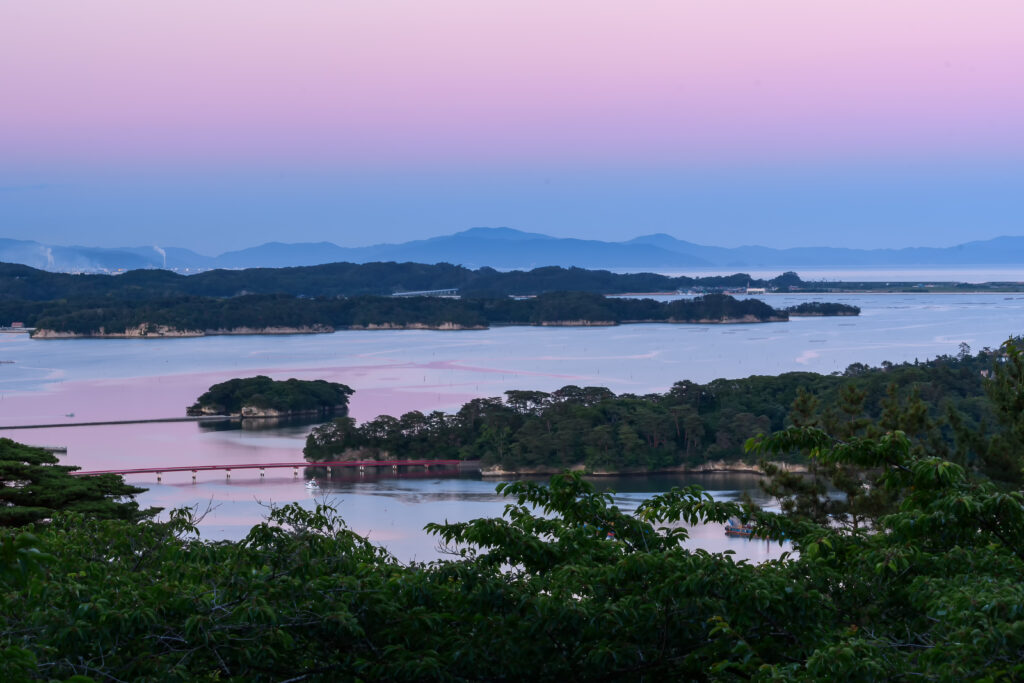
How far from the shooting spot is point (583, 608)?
3842 mm

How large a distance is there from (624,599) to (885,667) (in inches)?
37.2

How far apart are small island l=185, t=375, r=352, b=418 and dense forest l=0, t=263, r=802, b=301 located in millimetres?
55636

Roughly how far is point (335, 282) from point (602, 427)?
278 ft

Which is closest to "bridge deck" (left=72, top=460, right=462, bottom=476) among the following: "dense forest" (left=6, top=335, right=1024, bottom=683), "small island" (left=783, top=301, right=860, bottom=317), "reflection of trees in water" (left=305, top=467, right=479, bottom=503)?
"reflection of trees in water" (left=305, top=467, right=479, bottom=503)

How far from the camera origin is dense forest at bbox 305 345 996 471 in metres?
23.9

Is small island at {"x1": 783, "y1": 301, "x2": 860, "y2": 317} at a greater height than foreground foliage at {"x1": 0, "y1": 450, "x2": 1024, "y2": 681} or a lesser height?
greater

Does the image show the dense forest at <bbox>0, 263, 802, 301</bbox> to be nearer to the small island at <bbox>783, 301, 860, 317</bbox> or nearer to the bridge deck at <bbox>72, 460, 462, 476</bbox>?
the small island at <bbox>783, 301, 860, 317</bbox>

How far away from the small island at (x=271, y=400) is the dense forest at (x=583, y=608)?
30.2 m

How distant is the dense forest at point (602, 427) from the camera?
23.9 metres

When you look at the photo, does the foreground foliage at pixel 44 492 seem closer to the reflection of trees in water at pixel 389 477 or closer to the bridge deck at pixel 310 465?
the reflection of trees in water at pixel 389 477

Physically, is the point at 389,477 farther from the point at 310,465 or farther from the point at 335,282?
the point at 335,282

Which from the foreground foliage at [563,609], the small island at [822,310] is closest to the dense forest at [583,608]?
the foreground foliage at [563,609]

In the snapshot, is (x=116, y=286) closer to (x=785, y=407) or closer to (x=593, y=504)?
(x=785, y=407)

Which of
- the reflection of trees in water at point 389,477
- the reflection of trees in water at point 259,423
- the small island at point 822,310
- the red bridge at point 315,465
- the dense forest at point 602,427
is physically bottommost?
the reflection of trees in water at point 389,477
